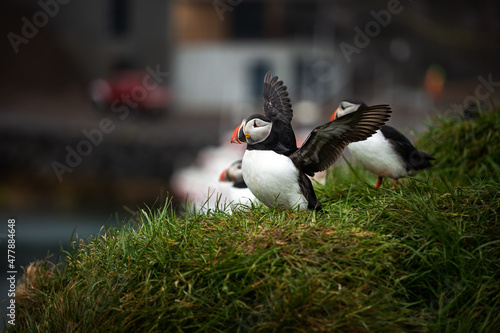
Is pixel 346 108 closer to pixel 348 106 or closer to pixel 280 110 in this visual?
pixel 348 106

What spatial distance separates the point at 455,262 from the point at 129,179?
19.5 meters

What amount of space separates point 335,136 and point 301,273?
87 cm

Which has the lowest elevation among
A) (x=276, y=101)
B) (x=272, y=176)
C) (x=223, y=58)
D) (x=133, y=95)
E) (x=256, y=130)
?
(x=272, y=176)

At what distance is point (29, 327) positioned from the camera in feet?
12.0

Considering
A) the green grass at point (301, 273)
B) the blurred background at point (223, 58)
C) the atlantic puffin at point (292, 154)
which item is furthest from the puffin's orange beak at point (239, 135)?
the blurred background at point (223, 58)

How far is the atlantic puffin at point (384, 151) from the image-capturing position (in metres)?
4.21

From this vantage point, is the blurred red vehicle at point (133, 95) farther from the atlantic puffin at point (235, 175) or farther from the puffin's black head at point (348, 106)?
the puffin's black head at point (348, 106)

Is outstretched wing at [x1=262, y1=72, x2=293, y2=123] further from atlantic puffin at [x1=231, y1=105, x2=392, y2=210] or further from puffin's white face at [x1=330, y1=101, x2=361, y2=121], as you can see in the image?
puffin's white face at [x1=330, y1=101, x2=361, y2=121]

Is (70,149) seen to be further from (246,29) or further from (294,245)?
(294,245)

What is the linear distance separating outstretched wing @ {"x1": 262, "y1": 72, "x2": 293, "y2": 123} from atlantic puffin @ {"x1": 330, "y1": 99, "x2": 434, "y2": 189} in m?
0.38

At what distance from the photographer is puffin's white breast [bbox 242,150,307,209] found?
139 inches

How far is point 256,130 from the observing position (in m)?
3.58

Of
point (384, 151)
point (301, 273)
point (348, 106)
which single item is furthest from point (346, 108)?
point (301, 273)

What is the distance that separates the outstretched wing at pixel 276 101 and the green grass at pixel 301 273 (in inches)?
25.9
